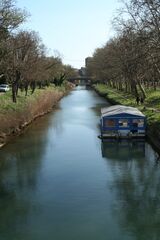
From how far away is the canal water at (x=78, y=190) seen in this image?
19.5m

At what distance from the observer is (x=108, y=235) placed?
18750 millimetres

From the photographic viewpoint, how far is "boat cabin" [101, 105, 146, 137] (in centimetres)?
3981

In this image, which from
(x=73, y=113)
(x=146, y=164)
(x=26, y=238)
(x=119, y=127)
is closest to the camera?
(x=26, y=238)

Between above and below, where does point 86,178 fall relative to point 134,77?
below

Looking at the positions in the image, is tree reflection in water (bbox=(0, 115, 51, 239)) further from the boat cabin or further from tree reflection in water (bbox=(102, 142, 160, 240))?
the boat cabin

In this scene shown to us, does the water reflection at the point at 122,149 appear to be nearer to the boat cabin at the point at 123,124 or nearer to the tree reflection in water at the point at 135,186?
the tree reflection in water at the point at 135,186

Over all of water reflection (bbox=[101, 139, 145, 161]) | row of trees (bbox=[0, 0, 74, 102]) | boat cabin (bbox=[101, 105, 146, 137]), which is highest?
row of trees (bbox=[0, 0, 74, 102])

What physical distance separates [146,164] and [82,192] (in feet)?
26.3

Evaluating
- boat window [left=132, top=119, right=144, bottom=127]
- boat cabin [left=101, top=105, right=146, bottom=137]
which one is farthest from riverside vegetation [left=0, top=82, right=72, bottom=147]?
boat window [left=132, top=119, right=144, bottom=127]

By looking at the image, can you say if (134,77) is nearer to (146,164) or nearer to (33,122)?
(33,122)

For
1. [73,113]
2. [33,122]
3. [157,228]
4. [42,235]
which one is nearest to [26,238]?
[42,235]

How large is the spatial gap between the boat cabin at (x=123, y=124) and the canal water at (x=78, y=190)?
1279mm

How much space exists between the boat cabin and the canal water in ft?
4.20

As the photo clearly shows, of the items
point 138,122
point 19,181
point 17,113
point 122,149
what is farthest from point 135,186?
point 17,113
